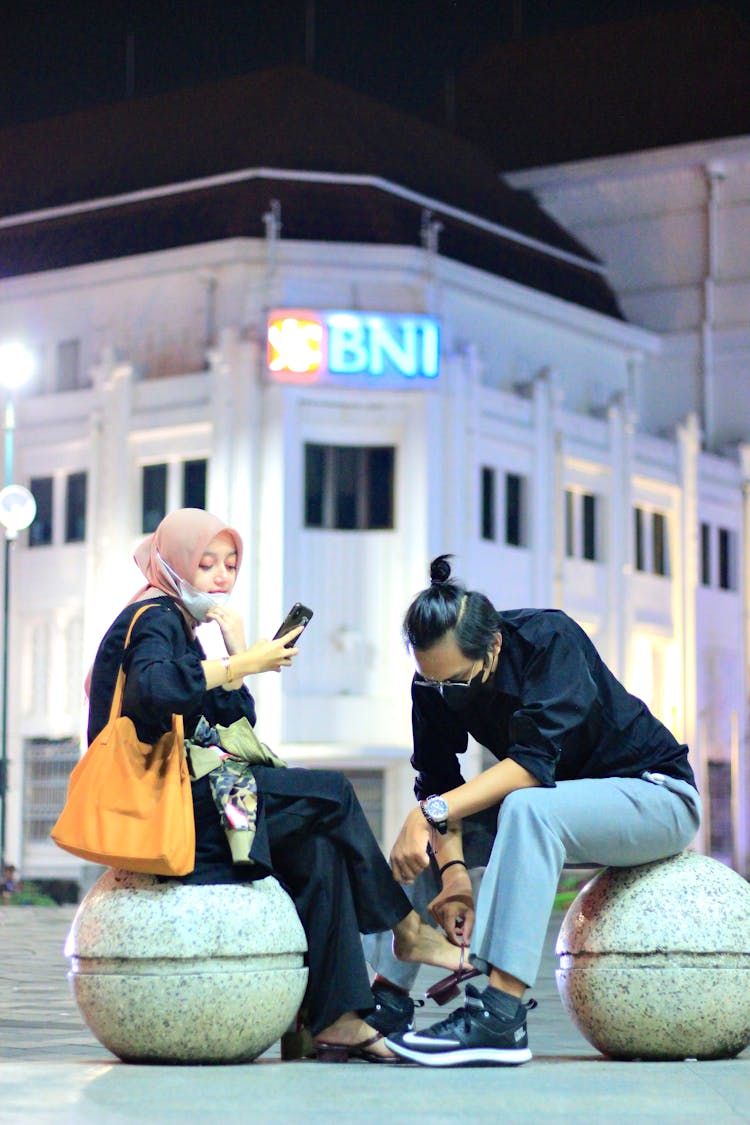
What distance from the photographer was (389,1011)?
717 cm

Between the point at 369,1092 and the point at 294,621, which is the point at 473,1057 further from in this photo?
the point at 294,621

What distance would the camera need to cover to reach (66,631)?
4147cm

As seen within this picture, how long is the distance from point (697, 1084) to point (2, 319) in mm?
39145

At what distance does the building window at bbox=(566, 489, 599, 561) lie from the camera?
1716 inches

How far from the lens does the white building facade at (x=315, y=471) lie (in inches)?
1534

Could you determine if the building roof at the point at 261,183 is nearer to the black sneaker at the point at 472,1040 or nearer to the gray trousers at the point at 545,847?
the gray trousers at the point at 545,847

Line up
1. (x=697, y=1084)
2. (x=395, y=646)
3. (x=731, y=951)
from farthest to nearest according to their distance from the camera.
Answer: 1. (x=395, y=646)
2. (x=731, y=951)
3. (x=697, y=1084)

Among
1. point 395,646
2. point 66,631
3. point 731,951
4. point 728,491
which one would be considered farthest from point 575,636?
point 728,491

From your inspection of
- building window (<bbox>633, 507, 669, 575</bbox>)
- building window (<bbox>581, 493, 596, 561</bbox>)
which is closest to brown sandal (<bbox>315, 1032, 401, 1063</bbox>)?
building window (<bbox>581, 493, 596, 561</bbox>)

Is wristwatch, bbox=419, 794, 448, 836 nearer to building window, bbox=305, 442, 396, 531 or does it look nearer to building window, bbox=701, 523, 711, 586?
building window, bbox=305, 442, 396, 531

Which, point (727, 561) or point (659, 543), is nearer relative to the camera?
point (659, 543)

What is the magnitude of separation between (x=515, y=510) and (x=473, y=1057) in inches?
1406

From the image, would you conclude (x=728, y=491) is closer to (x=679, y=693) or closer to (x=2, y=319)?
(x=679, y=693)

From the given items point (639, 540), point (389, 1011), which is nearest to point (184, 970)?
point (389, 1011)
